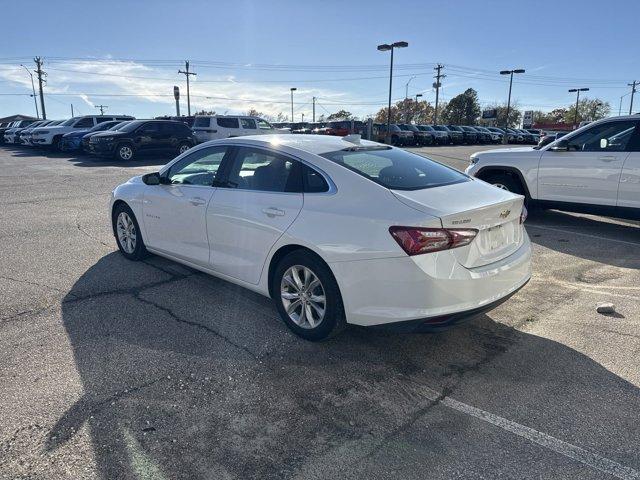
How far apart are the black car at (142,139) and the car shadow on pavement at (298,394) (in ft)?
54.9

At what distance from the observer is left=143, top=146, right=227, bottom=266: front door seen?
463 centimetres

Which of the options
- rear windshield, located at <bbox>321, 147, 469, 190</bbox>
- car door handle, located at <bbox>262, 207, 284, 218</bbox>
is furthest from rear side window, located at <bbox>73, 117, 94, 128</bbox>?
car door handle, located at <bbox>262, 207, 284, 218</bbox>

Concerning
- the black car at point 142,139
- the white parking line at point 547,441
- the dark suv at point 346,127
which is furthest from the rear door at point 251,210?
the dark suv at point 346,127

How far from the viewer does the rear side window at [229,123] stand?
78.0 ft

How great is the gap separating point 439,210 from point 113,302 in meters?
3.08

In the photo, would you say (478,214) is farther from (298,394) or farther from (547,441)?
(298,394)

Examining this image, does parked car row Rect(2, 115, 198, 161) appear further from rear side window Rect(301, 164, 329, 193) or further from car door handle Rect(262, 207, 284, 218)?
rear side window Rect(301, 164, 329, 193)

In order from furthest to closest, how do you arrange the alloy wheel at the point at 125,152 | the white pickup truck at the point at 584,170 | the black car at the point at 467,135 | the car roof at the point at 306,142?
the black car at the point at 467,135 → the alloy wheel at the point at 125,152 → the white pickup truck at the point at 584,170 → the car roof at the point at 306,142

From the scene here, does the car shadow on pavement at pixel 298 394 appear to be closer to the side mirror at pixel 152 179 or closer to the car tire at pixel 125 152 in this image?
the side mirror at pixel 152 179

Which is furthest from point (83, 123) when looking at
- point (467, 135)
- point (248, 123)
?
point (467, 135)

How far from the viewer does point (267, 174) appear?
4141 millimetres

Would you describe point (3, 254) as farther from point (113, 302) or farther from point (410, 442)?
point (410, 442)

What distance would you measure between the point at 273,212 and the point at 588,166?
568 cm

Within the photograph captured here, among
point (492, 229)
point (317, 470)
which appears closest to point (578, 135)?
point (492, 229)
